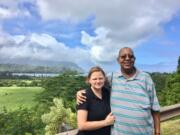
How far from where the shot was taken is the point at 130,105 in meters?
4.01

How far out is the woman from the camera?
A: 391 cm

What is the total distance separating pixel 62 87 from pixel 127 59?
26.9 feet

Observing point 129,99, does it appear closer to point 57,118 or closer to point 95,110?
point 95,110

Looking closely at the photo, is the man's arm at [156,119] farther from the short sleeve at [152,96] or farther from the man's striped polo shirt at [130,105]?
the man's striped polo shirt at [130,105]

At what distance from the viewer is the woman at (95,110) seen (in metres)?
3.91

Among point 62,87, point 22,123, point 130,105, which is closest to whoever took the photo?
point 130,105

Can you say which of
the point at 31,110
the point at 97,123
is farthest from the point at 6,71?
the point at 97,123

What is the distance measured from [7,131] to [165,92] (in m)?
9.53

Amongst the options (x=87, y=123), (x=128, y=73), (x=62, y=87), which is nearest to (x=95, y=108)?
(x=87, y=123)

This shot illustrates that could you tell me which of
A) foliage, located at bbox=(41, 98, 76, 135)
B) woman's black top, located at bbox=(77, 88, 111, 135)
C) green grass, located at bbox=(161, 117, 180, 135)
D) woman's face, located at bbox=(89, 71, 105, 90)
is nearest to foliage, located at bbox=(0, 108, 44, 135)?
green grass, located at bbox=(161, 117, 180, 135)

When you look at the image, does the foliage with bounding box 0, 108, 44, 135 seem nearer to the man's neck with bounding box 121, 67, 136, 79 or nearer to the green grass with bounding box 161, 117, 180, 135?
the green grass with bounding box 161, 117, 180, 135

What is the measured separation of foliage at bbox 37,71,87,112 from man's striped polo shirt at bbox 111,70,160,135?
6.13m

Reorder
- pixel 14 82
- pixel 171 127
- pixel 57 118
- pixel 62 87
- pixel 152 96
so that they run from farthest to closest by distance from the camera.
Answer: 1. pixel 14 82
2. pixel 62 87
3. pixel 171 127
4. pixel 57 118
5. pixel 152 96

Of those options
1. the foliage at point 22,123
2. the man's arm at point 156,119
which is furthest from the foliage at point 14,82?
the man's arm at point 156,119
